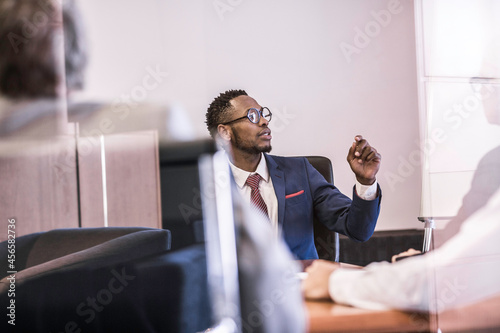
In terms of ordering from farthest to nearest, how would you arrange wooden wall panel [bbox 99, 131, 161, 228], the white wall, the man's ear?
the man's ear, the white wall, wooden wall panel [bbox 99, 131, 161, 228]

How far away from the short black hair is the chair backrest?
1.04ft

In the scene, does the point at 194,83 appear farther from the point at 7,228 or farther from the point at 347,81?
the point at 7,228

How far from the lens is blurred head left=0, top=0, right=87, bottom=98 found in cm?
108

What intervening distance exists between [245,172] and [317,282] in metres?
0.48

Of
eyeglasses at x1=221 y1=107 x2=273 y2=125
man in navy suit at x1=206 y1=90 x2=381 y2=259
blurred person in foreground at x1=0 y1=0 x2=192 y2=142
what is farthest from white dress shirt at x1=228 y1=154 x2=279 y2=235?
blurred person in foreground at x1=0 y1=0 x2=192 y2=142

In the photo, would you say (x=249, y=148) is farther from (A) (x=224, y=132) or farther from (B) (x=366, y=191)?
(B) (x=366, y=191)

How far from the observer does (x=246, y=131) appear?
131 cm

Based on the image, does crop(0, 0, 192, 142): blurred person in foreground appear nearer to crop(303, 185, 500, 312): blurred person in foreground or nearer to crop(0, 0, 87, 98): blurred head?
crop(0, 0, 87, 98): blurred head

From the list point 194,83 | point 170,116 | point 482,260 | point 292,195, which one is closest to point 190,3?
point 194,83

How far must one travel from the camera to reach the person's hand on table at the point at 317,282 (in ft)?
2.77

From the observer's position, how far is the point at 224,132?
50.8 inches

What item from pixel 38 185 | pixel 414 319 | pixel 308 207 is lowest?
pixel 414 319

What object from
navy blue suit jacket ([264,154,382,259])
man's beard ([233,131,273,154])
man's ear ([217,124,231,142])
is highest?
man's ear ([217,124,231,142])

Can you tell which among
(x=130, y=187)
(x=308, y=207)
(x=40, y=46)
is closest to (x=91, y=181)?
(x=130, y=187)
